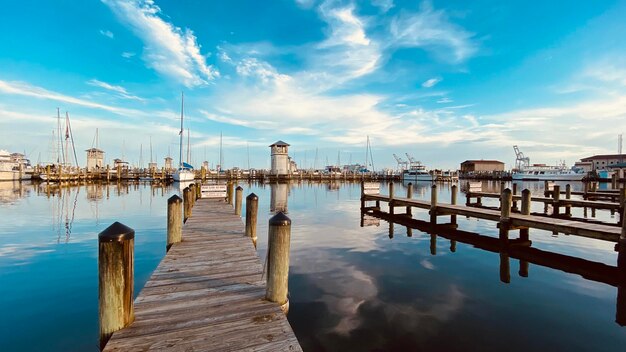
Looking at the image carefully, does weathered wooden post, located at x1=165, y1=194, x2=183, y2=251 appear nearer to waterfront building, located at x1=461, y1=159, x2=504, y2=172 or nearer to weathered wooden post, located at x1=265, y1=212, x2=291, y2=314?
weathered wooden post, located at x1=265, y1=212, x2=291, y2=314

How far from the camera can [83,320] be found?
6.44 metres

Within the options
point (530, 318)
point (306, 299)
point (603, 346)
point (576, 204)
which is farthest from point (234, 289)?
point (576, 204)

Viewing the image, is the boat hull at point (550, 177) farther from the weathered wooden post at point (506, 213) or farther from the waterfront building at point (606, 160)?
the weathered wooden post at point (506, 213)

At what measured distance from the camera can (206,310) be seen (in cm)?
458

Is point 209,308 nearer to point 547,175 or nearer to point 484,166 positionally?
point 547,175

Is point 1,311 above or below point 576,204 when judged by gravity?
below

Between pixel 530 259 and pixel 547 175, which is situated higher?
pixel 547 175

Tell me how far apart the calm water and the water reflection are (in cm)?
24

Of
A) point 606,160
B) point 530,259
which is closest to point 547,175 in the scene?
point 606,160

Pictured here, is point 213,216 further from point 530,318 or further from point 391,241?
point 530,318

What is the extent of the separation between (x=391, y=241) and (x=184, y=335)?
11.8 meters

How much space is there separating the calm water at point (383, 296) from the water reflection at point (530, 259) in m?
0.24

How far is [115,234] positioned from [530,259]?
1351 cm

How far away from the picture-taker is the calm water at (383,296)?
5.75m
